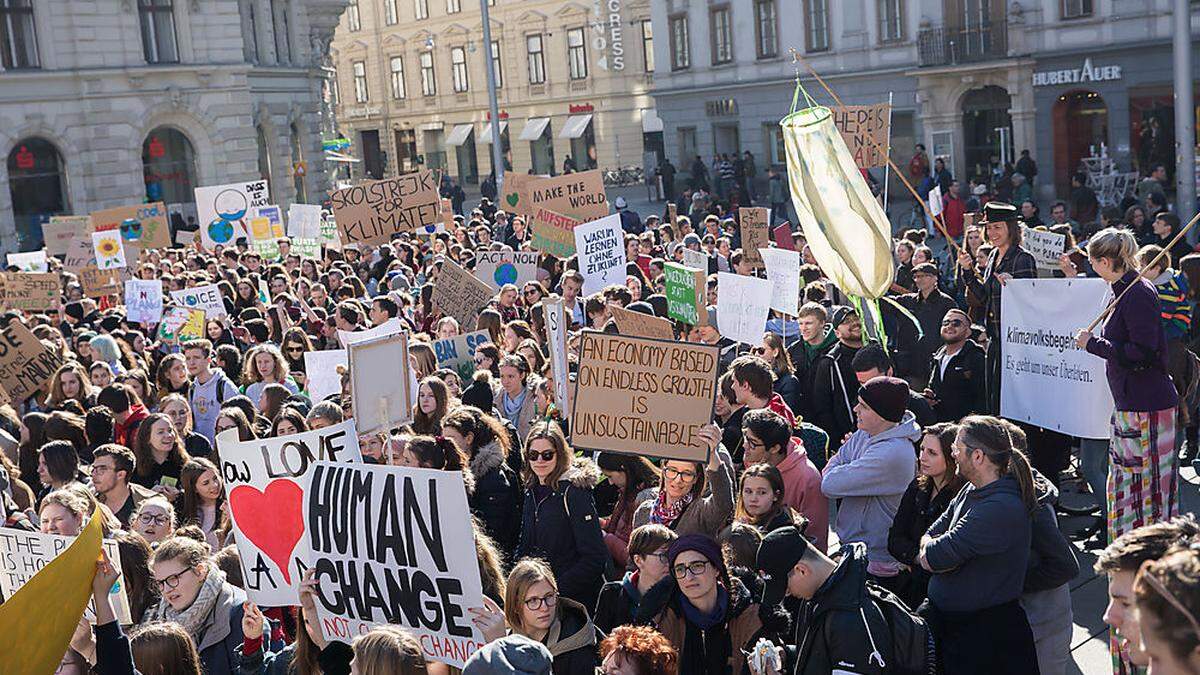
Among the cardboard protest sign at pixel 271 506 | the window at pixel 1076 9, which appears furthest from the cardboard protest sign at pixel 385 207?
the window at pixel 1076 9

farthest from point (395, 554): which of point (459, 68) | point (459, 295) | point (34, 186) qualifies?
point (459, 68)

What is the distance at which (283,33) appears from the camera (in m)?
46.1

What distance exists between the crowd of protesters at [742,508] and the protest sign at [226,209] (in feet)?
45.1

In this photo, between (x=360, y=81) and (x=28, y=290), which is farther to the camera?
(x=360, y=81)

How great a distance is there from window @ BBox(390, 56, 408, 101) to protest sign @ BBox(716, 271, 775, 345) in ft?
192

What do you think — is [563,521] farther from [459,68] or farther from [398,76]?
[398,76]

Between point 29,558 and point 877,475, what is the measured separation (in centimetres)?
395

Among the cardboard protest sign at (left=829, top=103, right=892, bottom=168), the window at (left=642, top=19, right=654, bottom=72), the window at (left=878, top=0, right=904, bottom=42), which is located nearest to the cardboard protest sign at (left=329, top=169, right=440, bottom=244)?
the cardboard protest sign at (left=829, top=103, right=892, bottom=168)

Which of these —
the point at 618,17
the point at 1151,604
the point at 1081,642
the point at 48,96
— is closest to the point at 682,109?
the point at 618,17

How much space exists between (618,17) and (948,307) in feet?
151

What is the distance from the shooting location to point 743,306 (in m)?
11.2

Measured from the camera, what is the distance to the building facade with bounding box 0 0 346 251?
3747 cm

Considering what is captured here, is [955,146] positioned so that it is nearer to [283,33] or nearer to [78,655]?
[283,33]

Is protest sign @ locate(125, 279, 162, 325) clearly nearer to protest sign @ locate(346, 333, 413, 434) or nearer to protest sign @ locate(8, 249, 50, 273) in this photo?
protest sign @ locate(8, 249, 50, 273)
